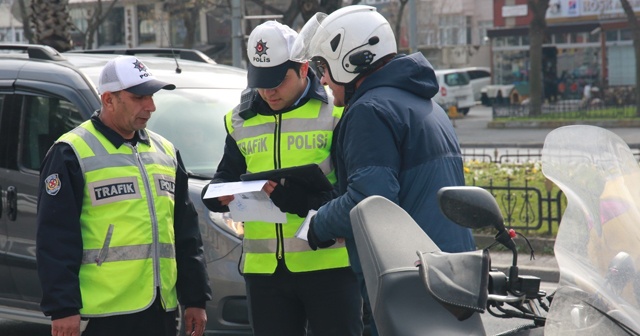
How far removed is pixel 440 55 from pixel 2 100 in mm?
50867

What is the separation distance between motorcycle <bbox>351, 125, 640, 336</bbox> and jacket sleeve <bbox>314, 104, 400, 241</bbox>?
0.75m

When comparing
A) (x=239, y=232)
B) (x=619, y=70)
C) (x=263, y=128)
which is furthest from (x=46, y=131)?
(x=619, y=70)

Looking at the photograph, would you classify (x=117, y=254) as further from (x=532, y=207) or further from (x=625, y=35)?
(x=625, y=35)

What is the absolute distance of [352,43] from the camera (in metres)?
3.83

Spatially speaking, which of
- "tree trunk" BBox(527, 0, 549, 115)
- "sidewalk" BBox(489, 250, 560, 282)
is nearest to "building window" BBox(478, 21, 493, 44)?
"tree trunk" BBox(527, 0, 549, 115)

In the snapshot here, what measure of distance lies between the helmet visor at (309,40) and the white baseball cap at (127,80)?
55 centimetres

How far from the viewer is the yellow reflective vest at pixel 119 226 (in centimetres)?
393

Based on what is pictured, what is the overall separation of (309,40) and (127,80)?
0.72 m

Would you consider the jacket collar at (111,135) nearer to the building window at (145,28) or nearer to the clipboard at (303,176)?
the clipboard at (303,176)

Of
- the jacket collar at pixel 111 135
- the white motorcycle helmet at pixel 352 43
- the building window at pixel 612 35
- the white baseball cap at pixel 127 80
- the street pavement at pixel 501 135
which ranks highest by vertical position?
the building window at pixel 612 35

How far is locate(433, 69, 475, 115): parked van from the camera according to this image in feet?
124

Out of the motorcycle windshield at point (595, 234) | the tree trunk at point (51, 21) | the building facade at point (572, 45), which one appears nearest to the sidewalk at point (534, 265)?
the motorcycle windshield at point (595, 234)

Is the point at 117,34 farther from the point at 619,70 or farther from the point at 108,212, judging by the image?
the point at 108,212

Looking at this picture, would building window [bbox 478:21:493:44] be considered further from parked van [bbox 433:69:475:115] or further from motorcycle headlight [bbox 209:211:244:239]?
motorcycle headlight [bbox 209:211:244:239]
